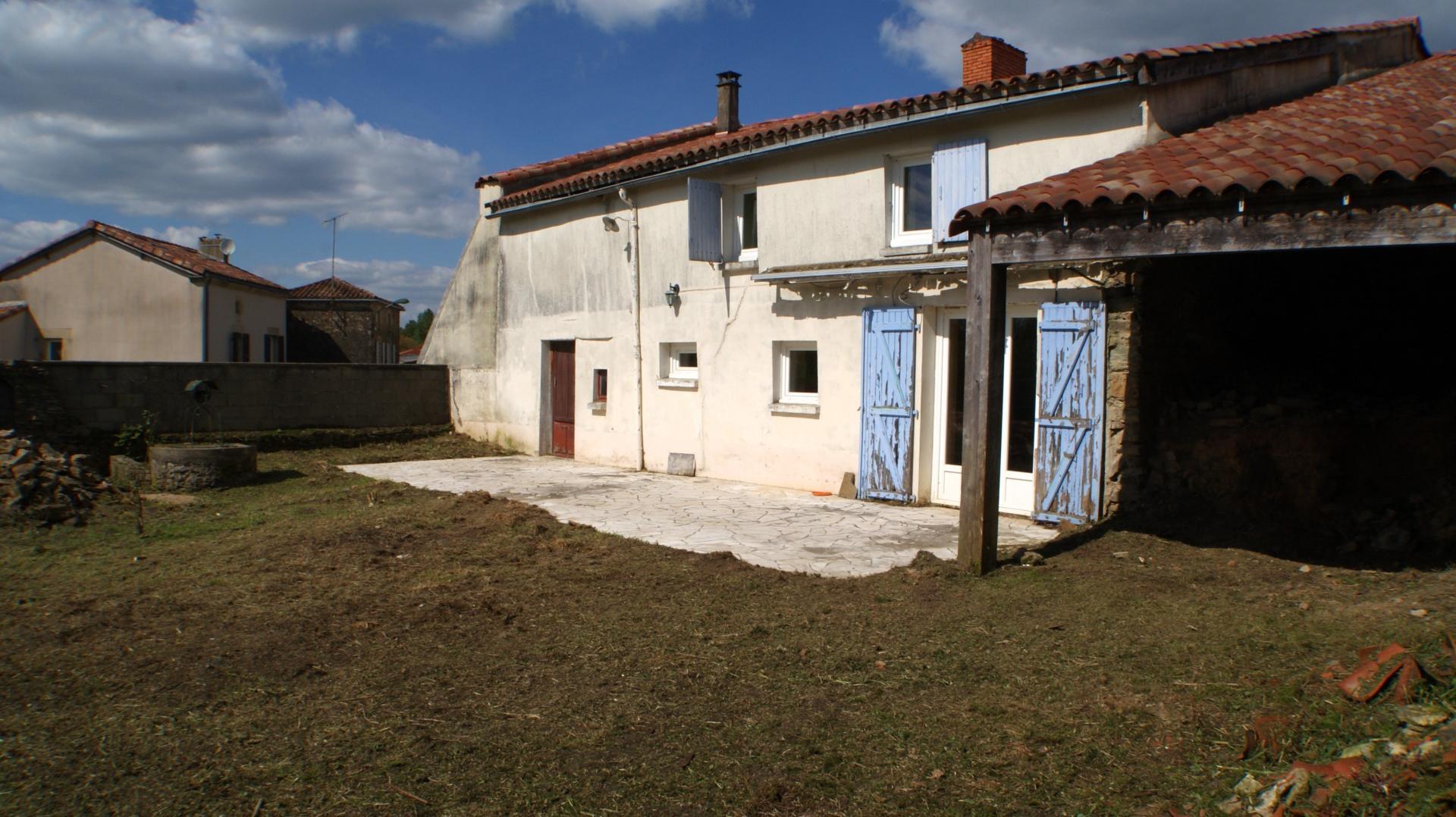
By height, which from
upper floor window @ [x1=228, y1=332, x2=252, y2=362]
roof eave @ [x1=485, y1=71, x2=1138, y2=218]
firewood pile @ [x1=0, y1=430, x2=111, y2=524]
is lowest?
firewood pile @ [x1=0, y1=430, x2=111, y2=524]

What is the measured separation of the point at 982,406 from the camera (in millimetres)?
7062

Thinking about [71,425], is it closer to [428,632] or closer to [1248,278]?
[428,632]

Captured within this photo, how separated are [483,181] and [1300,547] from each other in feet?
47.3

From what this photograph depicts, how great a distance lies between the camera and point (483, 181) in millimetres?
17453

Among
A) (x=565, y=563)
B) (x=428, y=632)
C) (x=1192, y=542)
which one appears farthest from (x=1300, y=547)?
(x=428, y=632)

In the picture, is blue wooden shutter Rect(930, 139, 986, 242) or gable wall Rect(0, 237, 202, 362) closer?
blue wooden shutter Rect(930, 139, 986, 242)

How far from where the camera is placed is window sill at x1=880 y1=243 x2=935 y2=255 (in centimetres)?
1023

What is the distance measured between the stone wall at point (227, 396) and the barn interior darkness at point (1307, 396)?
43.4 ft

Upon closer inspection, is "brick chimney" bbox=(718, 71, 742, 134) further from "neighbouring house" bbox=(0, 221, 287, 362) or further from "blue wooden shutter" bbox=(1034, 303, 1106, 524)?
"neighbouring house" bbox=(0, 221, 287, 362)

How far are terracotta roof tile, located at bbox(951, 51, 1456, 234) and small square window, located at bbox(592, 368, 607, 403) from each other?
30.5 ft

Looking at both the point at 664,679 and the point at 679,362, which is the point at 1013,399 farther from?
the point at 664,679

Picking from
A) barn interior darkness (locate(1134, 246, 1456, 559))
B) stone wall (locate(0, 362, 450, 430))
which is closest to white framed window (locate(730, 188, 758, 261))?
barn interior darkness (locate(1134, 246, 1456, 559))

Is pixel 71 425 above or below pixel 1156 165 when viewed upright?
below

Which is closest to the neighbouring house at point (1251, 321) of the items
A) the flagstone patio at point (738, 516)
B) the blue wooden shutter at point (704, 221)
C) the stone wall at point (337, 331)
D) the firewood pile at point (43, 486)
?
the flagstone patio at point (738, 516)
